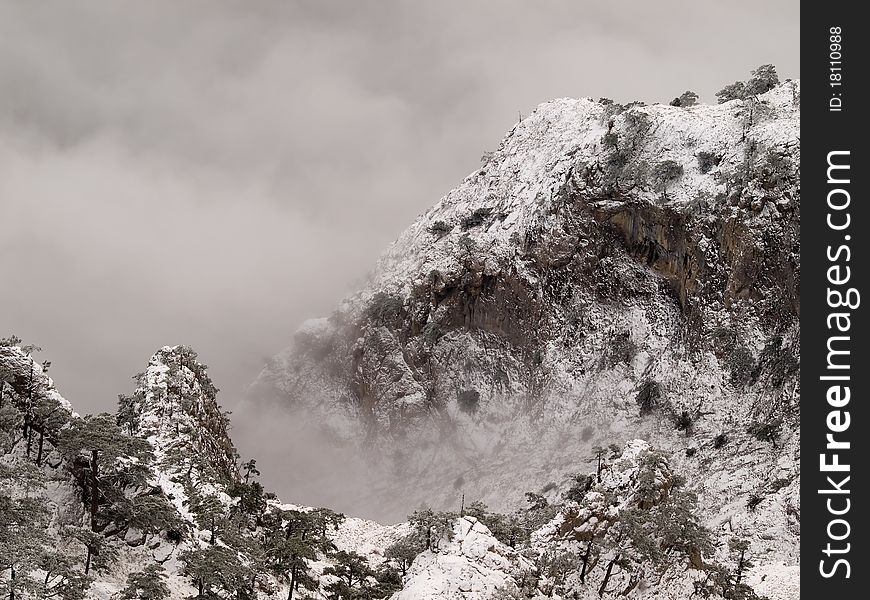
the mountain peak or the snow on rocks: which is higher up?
the mountain peak

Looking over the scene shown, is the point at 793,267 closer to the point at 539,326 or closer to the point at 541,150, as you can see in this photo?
the point at 539,326

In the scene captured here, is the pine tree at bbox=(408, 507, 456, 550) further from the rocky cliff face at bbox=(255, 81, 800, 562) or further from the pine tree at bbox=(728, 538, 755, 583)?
the rocky cliff face at bbox=(255, 81, 800, 562)

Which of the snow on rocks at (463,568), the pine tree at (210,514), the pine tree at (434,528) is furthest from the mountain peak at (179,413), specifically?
the snow on rocks at (463,568)

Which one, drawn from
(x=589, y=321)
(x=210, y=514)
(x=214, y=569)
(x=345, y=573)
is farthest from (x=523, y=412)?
(x=214, y=569)

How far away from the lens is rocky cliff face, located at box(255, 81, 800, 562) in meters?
67.3

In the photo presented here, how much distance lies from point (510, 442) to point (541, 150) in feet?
124

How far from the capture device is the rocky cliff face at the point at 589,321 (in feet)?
221

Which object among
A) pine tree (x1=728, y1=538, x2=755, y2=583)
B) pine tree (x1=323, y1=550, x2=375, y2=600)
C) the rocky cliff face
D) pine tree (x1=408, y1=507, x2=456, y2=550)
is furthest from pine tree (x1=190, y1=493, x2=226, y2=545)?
the rocky cliff face

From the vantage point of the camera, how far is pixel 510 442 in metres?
77.5

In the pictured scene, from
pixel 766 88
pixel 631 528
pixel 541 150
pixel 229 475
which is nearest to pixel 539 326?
pixel 541 150

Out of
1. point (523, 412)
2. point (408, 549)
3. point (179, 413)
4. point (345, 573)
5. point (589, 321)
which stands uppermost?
point (589, 321)

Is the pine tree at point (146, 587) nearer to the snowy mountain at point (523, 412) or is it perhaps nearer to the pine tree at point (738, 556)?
the snowy mountain at point (523, 412)

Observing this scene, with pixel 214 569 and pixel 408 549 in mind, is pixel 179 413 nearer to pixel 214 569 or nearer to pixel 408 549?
pixel 214 569

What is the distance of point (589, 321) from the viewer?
78812 millimetres
